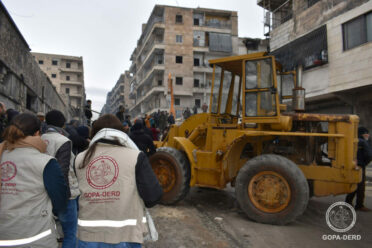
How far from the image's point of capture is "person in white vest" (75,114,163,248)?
1942mm

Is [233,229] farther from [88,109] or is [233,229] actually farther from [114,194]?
[88,109]

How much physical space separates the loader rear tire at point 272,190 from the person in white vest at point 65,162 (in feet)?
8.54

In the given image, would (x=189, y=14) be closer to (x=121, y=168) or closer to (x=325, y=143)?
(x=325, y=143)

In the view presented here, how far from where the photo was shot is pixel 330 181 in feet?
14.4

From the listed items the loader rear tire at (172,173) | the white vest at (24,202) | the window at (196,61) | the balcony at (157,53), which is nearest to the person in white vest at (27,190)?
the white vest at (24,202)

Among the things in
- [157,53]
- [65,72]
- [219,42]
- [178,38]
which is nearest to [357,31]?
[219,42]

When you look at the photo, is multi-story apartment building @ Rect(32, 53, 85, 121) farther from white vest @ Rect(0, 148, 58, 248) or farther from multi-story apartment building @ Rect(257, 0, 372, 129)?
white vest @ Rect(0, 148, 58, 248)

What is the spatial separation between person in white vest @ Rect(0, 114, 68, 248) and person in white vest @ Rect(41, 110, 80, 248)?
2.04ft

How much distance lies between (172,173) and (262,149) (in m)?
1.77

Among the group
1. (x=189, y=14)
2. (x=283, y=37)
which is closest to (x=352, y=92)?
(x=283, y=37)

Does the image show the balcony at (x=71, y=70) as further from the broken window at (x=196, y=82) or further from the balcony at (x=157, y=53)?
the broken window at (x=196, y=82)

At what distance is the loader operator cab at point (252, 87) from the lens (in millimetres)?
4809

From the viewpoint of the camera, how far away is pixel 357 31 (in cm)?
1368

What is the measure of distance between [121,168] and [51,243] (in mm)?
720
